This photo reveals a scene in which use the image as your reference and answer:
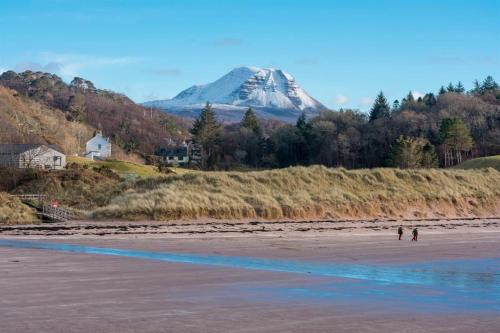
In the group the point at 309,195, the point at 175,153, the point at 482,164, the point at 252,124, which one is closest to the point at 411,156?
the point at 482,164

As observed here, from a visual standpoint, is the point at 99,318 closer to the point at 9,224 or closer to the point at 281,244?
the point at 281,244

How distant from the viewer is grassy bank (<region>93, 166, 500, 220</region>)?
40125 mm

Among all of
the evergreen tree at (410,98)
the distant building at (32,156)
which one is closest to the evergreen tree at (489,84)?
the evergreen tree at (410,98)

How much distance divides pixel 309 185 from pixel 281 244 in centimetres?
2066

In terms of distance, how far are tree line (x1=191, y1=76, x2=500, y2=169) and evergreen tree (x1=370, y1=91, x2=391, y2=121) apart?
18 cm

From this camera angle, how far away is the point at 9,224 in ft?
122

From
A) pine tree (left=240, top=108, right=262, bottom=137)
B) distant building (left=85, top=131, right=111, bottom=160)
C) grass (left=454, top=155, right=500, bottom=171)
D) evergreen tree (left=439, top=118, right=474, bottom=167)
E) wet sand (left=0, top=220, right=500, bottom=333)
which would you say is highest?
pine tree (left=240, top=108, right=262, bottom=137)

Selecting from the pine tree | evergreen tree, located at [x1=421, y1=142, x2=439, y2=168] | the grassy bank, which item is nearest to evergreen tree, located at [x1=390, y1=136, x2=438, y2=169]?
evergreen tree, located at [x1=421, y1=142, x2=439, y2=168]

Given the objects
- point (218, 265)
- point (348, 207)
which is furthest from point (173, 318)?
point (348, 207)

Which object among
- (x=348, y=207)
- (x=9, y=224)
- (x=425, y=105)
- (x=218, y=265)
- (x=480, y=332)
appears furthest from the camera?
(x=425, y=105)

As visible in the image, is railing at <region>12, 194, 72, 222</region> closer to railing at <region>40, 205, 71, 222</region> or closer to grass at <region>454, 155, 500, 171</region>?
railing at <region>40, 205, 71, 222</region>

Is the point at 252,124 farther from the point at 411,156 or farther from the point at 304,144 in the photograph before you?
the point at 411,156

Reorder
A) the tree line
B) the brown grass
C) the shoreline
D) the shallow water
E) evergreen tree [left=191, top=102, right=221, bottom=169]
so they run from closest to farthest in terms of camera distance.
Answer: the shallow water → the shoreline → the brown grass → the tree line → evergreen tree [left=191, top=102, right=221, bottom=169]

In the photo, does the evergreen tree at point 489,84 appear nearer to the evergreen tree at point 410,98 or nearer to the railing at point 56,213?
the evergreen tree at point 410,98
